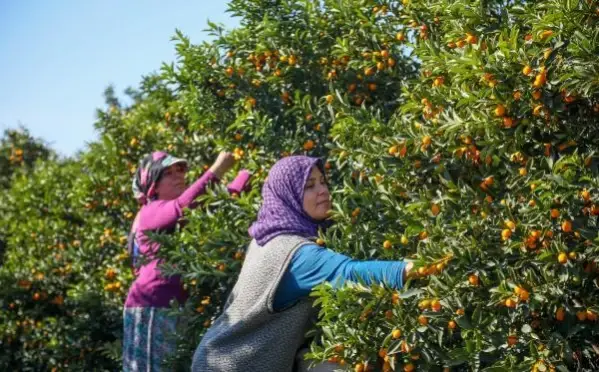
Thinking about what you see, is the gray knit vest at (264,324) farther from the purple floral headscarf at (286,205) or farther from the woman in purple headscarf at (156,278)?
the woman in purple headscarf at (156,278)

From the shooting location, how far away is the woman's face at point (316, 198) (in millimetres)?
3939

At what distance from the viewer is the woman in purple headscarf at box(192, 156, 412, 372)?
3.66m

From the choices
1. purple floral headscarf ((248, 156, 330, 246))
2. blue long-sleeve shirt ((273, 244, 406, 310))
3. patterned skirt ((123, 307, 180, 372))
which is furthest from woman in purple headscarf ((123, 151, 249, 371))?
blue long-sleeve shirt ((273, 244, 406, 310))

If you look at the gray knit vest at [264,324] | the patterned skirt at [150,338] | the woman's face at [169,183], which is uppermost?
the woman's face at [169,183]

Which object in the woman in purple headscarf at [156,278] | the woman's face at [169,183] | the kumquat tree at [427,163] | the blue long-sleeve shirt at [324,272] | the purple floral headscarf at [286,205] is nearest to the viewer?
the kumquat tree at [427,163]

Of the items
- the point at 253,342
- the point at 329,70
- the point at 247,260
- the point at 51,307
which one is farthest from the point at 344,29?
the point at 51,307

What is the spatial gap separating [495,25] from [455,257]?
1.05 metres

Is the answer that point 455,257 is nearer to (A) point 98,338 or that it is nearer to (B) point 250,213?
(B) point 250,213

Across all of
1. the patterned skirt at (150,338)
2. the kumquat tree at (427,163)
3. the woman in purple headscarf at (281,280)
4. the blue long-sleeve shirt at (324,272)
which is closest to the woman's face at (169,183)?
the kumquat tree at (427,163)

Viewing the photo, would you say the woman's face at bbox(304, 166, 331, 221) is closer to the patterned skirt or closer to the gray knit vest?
the gray knit vest

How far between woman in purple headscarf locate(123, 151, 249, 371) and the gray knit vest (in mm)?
1276

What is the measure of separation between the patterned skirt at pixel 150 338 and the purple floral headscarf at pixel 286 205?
1.41 m

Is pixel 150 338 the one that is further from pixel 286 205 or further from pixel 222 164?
pixel 286 205

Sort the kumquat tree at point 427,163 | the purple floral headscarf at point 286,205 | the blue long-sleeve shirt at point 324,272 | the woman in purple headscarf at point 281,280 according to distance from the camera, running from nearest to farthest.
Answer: the kumquat tree at point 427,163 < the blue long-sleeve shirt at point 324,272 < the woman in purple headscarf at point 281,280 < the purple floral headscarf at point 286,205
